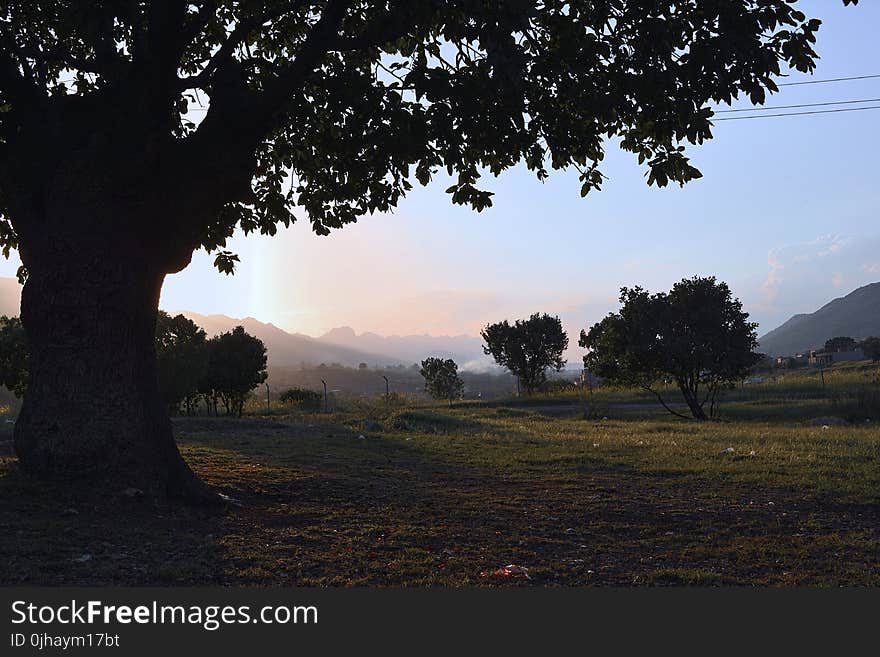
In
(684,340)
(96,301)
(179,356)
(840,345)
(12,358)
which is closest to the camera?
(96,301)

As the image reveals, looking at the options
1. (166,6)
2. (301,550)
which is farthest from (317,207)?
(301,550)

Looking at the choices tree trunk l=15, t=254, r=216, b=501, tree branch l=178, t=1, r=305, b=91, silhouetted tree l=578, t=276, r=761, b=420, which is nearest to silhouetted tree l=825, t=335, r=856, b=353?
silhouetted tree l=578, t=276, r=761, b=420

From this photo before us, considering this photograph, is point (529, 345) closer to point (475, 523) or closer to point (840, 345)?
point (475, 523)

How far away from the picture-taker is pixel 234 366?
27188 millimetres

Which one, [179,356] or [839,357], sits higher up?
[179,356]

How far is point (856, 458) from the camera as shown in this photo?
37.8 ft

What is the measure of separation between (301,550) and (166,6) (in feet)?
→ 19.6

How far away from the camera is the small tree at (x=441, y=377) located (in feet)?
155

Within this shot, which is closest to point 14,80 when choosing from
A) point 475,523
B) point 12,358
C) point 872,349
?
point 475,523

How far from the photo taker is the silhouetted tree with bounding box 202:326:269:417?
26938 millimetres

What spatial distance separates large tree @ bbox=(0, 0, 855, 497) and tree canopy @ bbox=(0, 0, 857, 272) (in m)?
0.02

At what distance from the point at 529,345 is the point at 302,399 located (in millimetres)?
17734

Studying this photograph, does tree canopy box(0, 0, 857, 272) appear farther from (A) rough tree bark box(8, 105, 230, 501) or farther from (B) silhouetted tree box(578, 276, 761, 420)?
(B) silhouetted tree box(578, 276, 761, 420)

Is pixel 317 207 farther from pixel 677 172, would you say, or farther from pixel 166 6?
pixel 677 172
